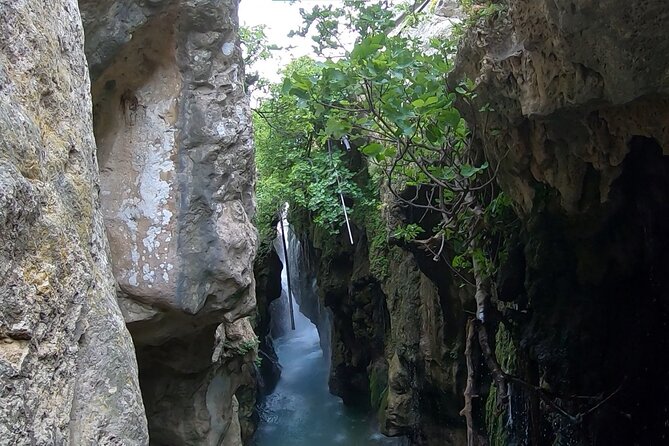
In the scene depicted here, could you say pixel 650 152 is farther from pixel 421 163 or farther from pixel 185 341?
pixel 185 341

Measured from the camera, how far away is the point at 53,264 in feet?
6.73

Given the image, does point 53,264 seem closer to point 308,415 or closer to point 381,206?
point 381,206

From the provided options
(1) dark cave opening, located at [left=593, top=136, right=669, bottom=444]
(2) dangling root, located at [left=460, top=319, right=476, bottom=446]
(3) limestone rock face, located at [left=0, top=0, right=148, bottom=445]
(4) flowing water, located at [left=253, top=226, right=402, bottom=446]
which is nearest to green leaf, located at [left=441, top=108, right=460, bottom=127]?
(1) dark cave opening, located at [left=593, top=136, right=669, bottom=444]

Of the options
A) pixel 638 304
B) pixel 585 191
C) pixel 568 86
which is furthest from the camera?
pixel 638 304

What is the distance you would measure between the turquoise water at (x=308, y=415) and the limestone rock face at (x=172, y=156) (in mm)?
7383

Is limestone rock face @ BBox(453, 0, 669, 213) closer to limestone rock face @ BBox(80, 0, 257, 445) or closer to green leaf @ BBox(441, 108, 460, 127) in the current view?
green leaf @ BBox(441, 108, 460, 127)

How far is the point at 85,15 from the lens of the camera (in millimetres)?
4527

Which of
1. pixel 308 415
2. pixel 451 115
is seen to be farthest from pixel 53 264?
pixel 308 415

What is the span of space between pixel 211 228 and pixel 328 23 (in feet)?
9.51

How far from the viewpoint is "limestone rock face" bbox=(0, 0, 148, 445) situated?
71.9 inches

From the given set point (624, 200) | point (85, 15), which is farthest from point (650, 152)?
point (85, 15)

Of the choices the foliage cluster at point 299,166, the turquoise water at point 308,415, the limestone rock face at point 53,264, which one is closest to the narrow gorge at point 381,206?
the limestone rock face at point 53,264

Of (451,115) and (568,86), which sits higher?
(451,115)

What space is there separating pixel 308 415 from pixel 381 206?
312 inches
